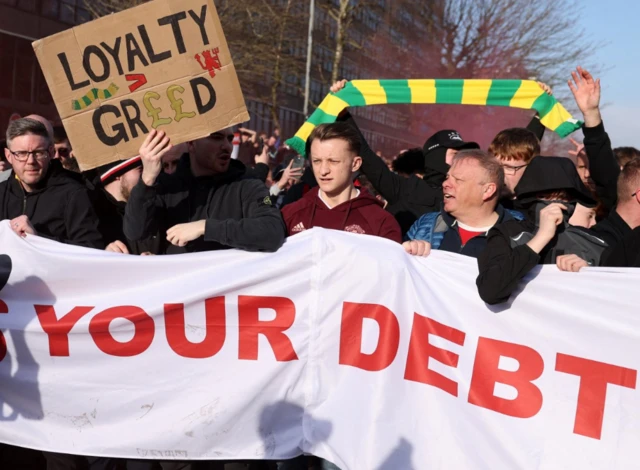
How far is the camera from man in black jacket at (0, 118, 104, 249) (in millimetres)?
4383

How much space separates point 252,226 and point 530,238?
135cm

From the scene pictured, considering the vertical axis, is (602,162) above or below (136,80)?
below

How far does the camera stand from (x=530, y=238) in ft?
12.1

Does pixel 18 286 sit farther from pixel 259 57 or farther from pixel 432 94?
pixel 259 57

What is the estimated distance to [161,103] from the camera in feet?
12.8

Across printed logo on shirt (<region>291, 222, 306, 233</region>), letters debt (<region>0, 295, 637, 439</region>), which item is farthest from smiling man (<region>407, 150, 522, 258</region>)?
printed logo on shirt (<region>291, 222, 306, 233</region>)

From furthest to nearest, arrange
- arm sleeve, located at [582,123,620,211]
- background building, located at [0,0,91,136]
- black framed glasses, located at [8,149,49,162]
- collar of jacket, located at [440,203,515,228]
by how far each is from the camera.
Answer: background building, located at [0,0,91,136], arm sleeve, located at [582,123,620,211], black framed glasses, located at [8,149,49,162], collar of jacket, located at [440,203,515,228]

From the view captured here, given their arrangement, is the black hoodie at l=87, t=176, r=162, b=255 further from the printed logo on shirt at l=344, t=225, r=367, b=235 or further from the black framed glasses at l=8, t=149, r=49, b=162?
the printed logo on shirt at l=344, t=225, r=367, b=235

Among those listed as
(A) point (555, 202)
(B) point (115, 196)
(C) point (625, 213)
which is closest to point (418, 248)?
(A) point (555, 202)

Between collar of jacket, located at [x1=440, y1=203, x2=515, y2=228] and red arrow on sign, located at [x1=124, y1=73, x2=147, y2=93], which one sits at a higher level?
red arrow on sign, located at [x1=124, y1=73, x2=147, y2=93]

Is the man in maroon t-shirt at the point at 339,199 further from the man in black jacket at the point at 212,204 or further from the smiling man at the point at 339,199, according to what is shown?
the man in black jacket at the point at 212,204

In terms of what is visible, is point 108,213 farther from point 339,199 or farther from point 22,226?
point 339,199

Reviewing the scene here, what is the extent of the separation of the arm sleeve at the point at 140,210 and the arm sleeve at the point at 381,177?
5.17ft

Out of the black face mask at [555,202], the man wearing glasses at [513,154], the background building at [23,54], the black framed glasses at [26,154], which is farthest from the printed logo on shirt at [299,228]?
the background building at [23,54]
